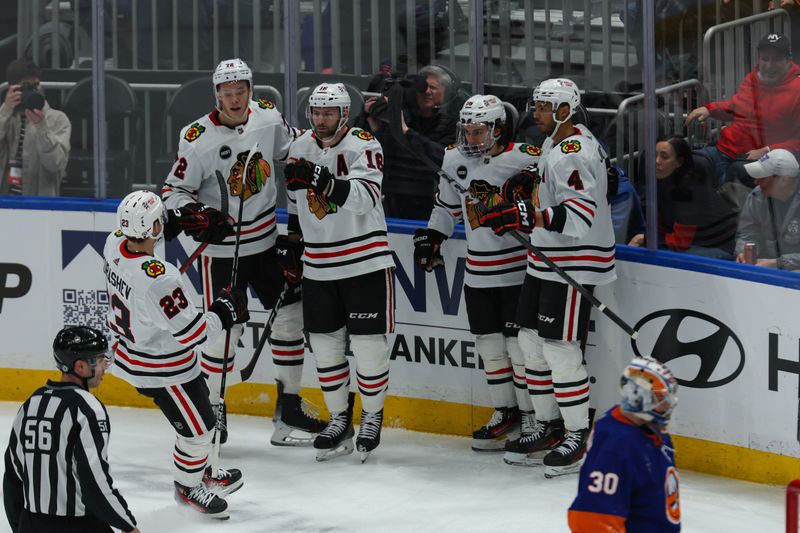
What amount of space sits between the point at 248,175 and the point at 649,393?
263cm

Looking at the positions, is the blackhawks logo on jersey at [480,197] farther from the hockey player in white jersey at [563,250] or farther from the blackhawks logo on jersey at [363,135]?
the blackhawks logo on jersey at [363,135]

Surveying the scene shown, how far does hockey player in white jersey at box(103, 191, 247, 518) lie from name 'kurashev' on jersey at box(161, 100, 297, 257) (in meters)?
0.70

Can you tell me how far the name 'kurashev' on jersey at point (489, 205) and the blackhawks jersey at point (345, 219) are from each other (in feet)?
1.00

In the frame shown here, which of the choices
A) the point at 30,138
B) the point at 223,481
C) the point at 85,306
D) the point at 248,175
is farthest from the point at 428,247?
the point at 30,138

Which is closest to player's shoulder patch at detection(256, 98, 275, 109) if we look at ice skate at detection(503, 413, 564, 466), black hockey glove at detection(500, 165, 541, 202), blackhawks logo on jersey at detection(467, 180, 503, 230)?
blackhawks logo on jersey at detection(467, 180, 503, 230)

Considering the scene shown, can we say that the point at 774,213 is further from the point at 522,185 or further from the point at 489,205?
the point at 489,205

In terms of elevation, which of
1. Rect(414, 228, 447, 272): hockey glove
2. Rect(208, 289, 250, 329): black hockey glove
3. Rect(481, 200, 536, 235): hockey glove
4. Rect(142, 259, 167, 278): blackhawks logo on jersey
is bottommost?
Rect(208, 289, 250, 329): black hockey glove

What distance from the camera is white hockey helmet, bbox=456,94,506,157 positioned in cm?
514

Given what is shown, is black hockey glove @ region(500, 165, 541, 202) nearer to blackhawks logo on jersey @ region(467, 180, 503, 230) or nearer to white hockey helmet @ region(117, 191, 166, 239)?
blackhawks logo on jersey @ region(467, 180, 503, 230)

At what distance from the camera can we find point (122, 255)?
14.4ft

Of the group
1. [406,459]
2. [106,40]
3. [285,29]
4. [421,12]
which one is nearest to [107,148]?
[106,40]

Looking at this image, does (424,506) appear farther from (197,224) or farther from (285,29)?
(285,29)

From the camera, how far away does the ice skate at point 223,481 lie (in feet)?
16.0

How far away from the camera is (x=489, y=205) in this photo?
17.2 ft
